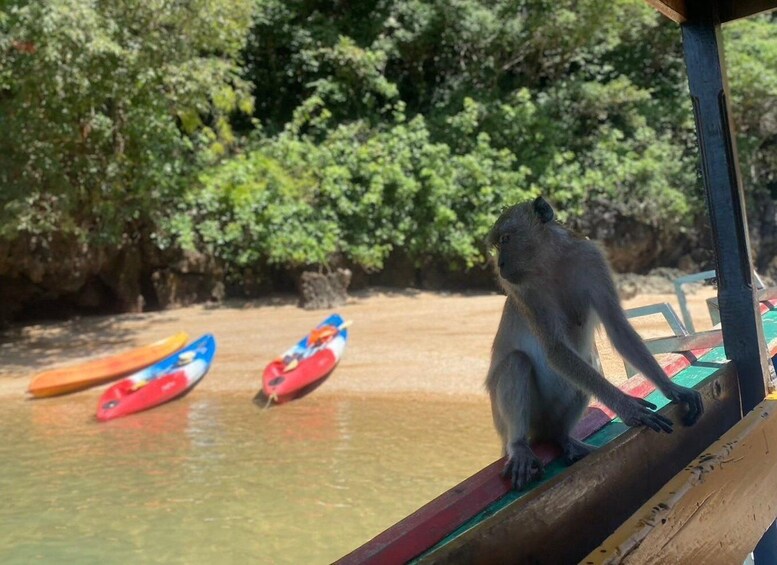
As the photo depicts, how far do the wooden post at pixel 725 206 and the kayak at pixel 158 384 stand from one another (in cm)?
868

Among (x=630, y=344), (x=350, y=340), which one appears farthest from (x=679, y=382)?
(x=350, y=340)

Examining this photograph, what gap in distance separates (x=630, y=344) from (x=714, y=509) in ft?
4.08

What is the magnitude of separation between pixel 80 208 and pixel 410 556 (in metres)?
13.1

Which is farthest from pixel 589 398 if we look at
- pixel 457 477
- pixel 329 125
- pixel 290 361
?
pixel 329 125

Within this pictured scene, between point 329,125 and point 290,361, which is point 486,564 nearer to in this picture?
point 290,361

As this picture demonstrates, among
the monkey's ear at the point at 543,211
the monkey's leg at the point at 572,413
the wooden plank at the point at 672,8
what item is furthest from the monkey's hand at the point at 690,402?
the wooden plank at the point at 672,8

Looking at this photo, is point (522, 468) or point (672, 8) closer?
point (522, 468)

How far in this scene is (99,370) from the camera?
11.2 m

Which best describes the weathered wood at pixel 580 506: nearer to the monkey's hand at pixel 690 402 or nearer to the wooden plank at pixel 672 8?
the monkey's hand at pixel 690 402

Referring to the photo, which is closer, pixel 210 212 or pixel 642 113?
pixel 210 212

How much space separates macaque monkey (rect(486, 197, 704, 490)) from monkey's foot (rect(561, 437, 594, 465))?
0.04 ft

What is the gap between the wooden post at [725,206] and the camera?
272cm

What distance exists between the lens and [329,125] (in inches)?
700

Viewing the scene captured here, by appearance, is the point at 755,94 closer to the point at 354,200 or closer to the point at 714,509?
the point at 354,200
